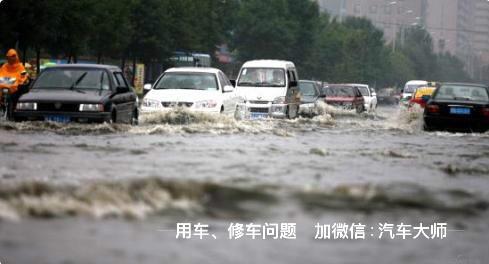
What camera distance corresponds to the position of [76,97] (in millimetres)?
19109

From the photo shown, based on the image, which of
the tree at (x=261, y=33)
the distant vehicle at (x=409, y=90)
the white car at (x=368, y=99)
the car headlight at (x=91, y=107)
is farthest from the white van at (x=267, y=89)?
the tree at (x=261, y=33)

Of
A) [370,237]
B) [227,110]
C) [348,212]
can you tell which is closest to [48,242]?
[370,237]

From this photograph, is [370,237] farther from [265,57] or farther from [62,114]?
Result: [265,57]

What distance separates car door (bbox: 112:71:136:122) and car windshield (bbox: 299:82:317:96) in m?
15.6

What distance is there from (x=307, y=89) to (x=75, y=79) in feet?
58.6

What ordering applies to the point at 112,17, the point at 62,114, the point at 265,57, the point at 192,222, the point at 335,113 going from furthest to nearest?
the point at 265,57 → the point at 112,17 → the point at 335,113 → the point at 62,114 → the point at 192,222

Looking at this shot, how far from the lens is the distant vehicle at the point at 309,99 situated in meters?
34.8

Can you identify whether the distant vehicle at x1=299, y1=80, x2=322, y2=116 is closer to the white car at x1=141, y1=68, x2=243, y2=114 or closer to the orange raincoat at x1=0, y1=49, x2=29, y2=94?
the white car at x1=141, y1=68, x2=243, y2=114

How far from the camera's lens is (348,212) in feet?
28.1

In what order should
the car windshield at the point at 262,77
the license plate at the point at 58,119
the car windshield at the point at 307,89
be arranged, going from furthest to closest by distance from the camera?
the car windshield at the point at 307,89
the car windshield at the point at 262,77
the license plate at the point at 58,119

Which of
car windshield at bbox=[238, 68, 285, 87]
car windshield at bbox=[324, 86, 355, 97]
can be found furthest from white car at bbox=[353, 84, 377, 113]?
car windshield at bbox=[238, 68, 285, 87]

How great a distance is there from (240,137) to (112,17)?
31144mm

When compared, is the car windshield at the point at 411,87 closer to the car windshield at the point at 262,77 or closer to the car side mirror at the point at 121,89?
the car windshield at the point at 262,77

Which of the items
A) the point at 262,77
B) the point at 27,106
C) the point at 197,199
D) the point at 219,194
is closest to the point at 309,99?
the point at 262,77
